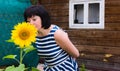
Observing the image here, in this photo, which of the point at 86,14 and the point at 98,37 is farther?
the point at 86,14

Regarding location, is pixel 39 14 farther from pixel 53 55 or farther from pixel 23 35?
pixel 23 35

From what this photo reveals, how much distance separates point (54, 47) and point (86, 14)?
211 inches

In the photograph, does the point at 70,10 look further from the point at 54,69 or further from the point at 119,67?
the point at 54,69

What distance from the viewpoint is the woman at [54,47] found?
2350mm

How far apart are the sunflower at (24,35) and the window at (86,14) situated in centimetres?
570

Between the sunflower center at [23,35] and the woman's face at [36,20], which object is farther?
the woman's face at [36,20]

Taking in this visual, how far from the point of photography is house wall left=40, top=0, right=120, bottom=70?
7.21 meters

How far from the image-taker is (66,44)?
2.36 metres

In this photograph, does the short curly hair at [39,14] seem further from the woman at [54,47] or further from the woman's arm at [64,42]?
the woman's arm at [64,42]

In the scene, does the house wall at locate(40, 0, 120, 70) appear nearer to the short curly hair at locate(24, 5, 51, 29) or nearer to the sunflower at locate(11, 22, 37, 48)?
the short curly hair at locate(24, 5, 51, 29)

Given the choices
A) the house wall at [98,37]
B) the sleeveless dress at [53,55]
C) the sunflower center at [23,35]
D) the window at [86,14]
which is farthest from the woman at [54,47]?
the window at [86,14]

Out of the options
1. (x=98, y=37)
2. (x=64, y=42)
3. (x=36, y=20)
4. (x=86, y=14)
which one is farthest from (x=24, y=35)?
(x=86, y=14)

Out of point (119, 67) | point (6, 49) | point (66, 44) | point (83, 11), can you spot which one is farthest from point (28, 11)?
point (83, 11)

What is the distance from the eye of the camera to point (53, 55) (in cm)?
242
